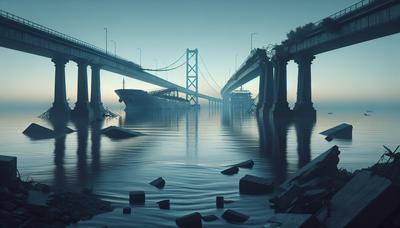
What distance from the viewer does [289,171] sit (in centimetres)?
1675

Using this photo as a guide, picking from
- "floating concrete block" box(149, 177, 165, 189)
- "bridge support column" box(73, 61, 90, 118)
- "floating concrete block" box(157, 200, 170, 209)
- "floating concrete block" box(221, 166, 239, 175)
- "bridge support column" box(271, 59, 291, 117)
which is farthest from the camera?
"bridge support column" box(73, 61, 90, 118)

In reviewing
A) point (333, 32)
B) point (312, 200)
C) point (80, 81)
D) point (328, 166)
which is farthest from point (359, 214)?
point (80, 81)

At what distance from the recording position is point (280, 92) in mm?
74875

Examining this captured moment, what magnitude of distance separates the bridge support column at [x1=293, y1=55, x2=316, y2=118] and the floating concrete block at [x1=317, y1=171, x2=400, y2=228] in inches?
2576

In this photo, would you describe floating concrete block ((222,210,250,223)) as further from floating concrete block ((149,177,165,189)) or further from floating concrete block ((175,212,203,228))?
floating concrete block ((149,177,165,189))

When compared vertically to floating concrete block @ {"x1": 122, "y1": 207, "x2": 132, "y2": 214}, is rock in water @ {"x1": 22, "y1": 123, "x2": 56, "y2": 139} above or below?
above

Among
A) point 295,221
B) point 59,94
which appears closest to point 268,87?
point 59,94

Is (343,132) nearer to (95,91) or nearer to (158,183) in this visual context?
(158,183)

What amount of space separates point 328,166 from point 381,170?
2.75 meters

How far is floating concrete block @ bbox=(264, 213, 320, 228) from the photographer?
7301 millimetres

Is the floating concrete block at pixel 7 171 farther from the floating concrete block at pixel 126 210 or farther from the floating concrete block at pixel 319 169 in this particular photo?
the floating concrete block at pixel 319 169

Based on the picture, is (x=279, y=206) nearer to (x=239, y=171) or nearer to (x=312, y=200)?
(x=312, y=200)

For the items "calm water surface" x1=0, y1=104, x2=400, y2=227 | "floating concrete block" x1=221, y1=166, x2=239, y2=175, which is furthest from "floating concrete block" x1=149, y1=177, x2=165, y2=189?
"floating concrete block" x1=221, y1=166, x2=239, y2=175

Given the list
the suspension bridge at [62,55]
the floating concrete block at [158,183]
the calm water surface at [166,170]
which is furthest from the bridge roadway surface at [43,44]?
the floating concrete block at [158,183]
